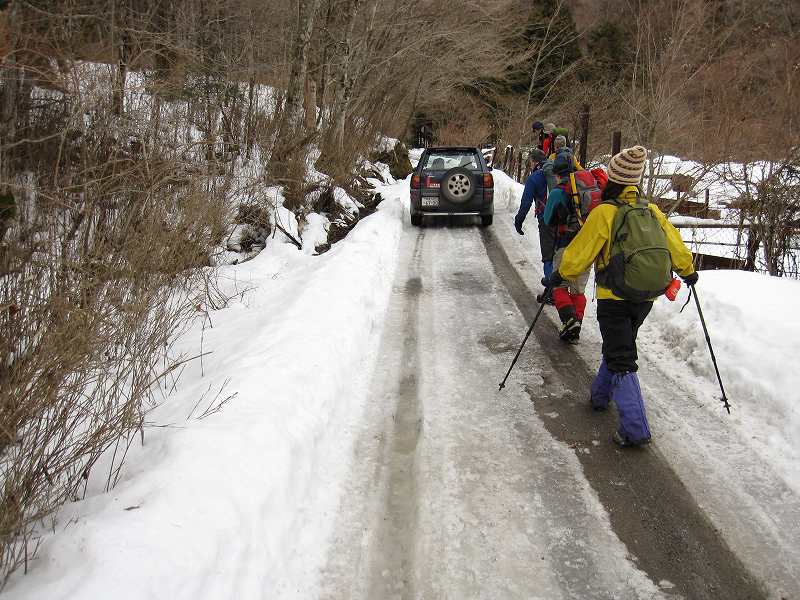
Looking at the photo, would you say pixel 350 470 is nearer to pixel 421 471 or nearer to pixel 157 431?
pixel 421 471

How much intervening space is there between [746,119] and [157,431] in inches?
385

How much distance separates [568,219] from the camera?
240 inches

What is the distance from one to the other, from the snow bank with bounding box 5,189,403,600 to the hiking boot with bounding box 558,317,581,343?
6.08ft

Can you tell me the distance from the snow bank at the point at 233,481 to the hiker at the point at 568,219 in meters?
1.88

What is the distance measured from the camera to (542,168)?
6672 millimetres

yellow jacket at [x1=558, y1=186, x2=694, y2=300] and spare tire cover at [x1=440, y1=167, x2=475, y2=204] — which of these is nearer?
yellow jacket at [x1=558, y1=186, x2=694, y2=300]

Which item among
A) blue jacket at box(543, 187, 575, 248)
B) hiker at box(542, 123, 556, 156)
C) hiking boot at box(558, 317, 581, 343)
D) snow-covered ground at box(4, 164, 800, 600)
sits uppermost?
hiker at box(542, 123, 556, 156)

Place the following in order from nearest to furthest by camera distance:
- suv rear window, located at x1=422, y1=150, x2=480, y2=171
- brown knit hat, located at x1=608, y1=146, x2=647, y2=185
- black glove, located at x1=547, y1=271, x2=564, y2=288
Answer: brown knit hat, located at x1=608, y1=146, x2=647, y2=185 < black glove, located at x1=547, y1=271, x2=564, y2=288 < suv rear window, located at x1=422, y1=150, x2=480, y2=171

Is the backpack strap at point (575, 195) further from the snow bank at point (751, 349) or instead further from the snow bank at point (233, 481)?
the snow bank at point (233, 481)

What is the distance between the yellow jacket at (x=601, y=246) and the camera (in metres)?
3.81

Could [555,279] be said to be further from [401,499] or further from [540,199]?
[540,199]

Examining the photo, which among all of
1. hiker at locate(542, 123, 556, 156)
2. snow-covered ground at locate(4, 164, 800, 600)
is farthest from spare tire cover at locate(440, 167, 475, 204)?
snow-covered ground at locate(4, 164, 800, 600)

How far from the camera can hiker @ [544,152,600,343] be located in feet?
18.4

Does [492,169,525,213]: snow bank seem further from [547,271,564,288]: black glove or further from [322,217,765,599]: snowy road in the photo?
[547,271,564,288]: black glove
